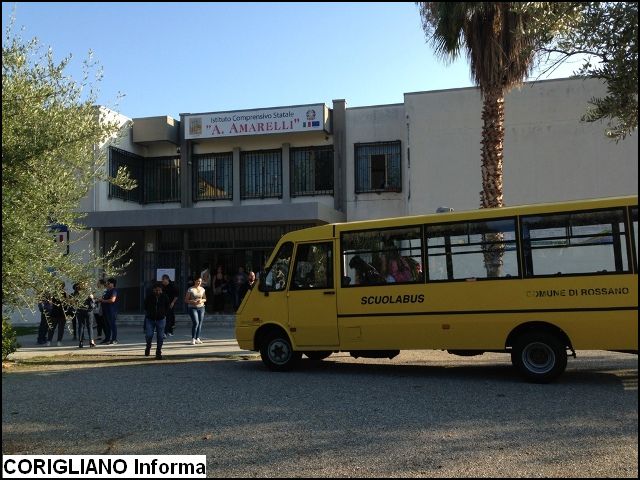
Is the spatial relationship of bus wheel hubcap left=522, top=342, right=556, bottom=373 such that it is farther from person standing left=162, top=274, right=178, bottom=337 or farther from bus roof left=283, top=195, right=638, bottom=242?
person standing left=162, top=274, right=178, bottom=337

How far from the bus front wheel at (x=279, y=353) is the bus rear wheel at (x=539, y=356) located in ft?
12.4

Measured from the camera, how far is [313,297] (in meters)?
10.0

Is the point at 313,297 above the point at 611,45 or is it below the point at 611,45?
below

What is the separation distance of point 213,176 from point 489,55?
12.0 m

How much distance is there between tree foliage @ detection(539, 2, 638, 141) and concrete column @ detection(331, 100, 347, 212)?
1349 centimetres

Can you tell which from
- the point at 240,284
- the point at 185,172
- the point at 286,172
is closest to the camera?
the point at 240,284

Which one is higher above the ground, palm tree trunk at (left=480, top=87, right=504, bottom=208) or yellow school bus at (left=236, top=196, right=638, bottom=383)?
palm tree trunk at (left=480, top=87, right=504, bottom=208)

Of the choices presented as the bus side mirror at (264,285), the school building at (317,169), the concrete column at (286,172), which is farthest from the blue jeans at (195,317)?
the concrete column at (286,172)

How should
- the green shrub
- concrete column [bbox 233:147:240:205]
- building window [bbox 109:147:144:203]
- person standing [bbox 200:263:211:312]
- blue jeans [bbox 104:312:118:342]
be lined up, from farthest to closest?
concrete column [bbox 233:147:240:205] → building window [bbox 109:147:144:203] → person standing [bbox 200:263:211:312] → blue jeans [bbox 104:312:118:342] → the green shrub

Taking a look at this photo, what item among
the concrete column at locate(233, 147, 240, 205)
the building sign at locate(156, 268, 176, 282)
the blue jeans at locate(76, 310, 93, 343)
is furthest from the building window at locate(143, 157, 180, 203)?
the blue jeans at locate(76, 310, 93, 343)

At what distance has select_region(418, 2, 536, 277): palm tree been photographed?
1430 centimetres

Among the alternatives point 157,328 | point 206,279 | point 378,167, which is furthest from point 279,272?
point 378,167

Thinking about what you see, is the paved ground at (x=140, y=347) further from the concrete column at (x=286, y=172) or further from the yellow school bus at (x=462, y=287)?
the concrete column at (x=286, y=172)

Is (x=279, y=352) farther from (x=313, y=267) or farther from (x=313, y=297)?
(x=313, y=267)
